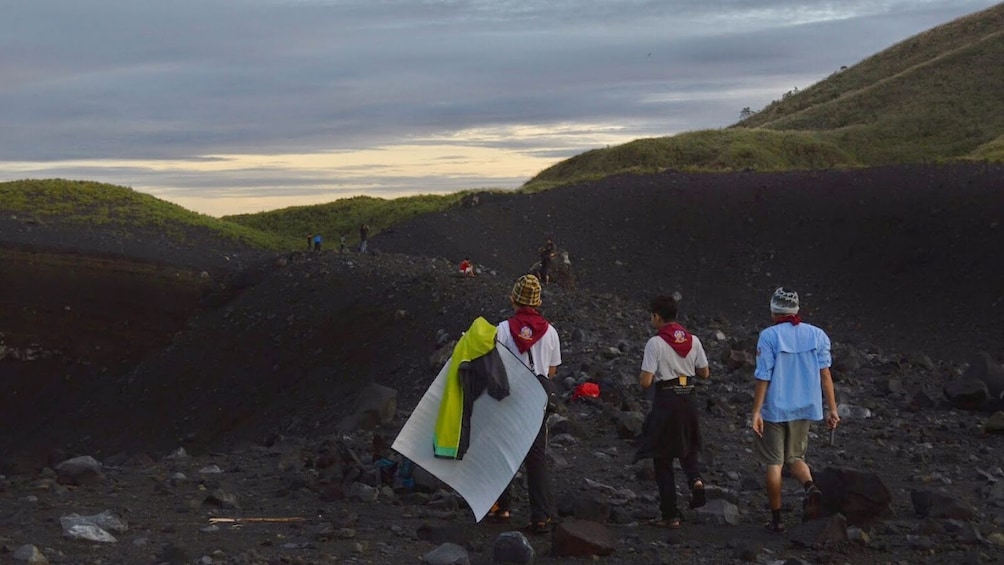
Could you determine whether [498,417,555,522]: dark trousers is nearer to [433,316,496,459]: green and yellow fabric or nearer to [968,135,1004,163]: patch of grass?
[433,316,496,459]: green and yellow fabric

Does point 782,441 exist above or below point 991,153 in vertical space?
below

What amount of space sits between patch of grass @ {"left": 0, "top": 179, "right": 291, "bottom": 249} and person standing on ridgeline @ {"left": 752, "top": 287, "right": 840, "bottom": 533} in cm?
3081

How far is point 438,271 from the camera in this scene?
22.6 metres

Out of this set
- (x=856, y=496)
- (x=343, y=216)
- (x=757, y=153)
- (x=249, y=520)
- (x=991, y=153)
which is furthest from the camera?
(x=343, y=216)

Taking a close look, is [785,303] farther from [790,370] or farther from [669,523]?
[669,523]

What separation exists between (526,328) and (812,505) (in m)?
2.62

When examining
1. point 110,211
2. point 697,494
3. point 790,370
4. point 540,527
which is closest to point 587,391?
point 697,494

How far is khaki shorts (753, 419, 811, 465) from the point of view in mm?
8008

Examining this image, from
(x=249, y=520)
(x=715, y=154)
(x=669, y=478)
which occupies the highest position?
(x=715, y=154)

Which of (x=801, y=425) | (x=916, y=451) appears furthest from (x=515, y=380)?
(x=916, y=451)

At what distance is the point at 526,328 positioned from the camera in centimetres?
825

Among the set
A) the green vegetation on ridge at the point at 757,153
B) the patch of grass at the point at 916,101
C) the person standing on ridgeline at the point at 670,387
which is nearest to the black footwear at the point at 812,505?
the person standing on ridgeline at the point at 670,387

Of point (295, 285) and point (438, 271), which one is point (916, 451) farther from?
point (295, 285)

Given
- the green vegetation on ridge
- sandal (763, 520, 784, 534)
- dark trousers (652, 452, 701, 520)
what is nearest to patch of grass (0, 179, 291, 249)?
the green vegetation on ridge
